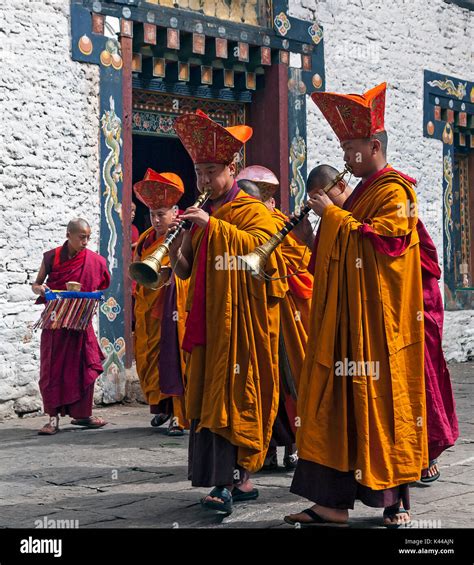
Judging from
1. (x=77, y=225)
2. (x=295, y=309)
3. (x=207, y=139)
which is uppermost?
(x=207, y=139)

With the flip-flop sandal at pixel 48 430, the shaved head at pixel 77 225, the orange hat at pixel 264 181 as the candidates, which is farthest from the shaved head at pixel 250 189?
the flip-flop sandal at pixel 48 430

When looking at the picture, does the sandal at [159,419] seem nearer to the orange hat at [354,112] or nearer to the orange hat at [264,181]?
the orange hat at [264,181]

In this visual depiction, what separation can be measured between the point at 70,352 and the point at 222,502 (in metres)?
2.93

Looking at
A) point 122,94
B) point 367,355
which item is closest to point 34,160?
point 122,94

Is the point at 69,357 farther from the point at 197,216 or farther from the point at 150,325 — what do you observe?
the point at 197,216

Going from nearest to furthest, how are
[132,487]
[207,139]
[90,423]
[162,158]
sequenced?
[207,139]
[132,487]
[90,423]
[162,158]

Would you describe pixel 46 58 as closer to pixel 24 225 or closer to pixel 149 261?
pixel 24 225

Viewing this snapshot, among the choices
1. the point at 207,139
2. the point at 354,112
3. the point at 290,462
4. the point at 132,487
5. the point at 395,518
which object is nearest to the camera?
the point at 395,518

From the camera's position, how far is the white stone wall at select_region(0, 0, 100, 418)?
24.2ft

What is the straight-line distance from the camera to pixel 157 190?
6.46 metres

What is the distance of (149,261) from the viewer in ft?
13.2

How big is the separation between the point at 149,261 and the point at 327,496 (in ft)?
3.86
